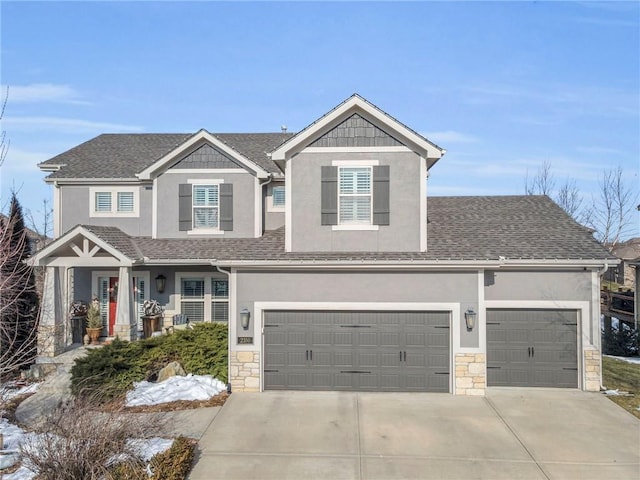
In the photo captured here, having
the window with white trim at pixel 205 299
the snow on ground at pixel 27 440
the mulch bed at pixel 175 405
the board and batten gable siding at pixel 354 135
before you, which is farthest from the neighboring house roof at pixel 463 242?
the snow on ground at pixel 27 440

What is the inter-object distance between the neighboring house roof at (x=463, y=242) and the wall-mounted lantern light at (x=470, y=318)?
4.20 feet

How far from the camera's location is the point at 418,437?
7910mm

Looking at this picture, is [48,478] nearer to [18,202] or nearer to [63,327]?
[63,327]

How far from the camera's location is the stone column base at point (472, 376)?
33.6 feet

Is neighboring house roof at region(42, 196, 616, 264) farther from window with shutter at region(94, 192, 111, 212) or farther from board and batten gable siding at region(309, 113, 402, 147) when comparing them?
board and batten gable siding at region(309, 113, 402, 147)

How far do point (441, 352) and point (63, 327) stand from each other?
11.0 meters

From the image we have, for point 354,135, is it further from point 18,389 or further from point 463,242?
point 18,389

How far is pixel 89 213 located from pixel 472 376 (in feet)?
43.2

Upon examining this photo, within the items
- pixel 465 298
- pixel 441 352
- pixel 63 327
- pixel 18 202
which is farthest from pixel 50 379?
pixel 465 298

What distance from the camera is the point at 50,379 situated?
Answer: 35.6 ft

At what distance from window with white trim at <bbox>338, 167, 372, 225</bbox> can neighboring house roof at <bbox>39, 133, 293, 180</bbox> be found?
4.10 meters

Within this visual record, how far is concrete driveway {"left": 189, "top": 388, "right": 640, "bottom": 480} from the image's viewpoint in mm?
6777

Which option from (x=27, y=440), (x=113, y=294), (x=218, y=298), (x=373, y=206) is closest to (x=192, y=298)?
(x=218, y=298)

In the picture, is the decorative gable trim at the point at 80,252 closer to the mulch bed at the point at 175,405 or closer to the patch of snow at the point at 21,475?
the mulch bed at the point at 175,405
